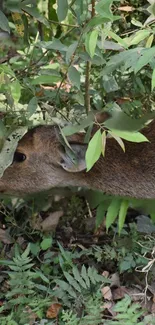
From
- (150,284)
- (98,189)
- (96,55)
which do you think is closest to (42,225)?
(98,189)

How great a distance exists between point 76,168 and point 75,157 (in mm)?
99

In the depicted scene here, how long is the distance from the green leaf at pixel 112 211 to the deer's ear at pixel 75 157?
1.19 feet

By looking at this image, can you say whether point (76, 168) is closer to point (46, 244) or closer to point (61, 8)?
point (46, 244)

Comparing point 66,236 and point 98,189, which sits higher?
point 98,189

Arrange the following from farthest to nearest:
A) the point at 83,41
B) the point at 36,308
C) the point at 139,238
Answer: the point at 139,238
the point at 36,308
the point at 83,41

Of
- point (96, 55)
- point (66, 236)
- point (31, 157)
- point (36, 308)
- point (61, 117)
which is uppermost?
point (96, 55)

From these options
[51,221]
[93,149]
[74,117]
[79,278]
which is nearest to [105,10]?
[93,149]

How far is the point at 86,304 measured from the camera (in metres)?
4.60

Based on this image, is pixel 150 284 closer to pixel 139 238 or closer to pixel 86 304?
pixel 139 238

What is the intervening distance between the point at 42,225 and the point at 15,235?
240mm

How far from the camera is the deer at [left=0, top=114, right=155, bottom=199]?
500 cm

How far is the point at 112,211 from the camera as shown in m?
4.95

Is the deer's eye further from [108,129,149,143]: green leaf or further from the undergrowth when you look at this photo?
[108,129,149,143]: green leaf

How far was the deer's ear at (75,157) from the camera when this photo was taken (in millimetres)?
4824
